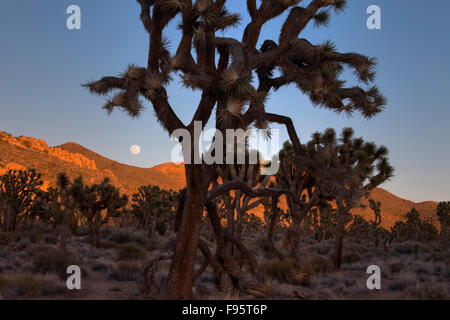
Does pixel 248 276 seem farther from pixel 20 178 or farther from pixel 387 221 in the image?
pixel 387 221

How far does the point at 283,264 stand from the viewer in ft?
46.8

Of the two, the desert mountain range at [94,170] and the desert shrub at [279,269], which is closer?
the desert shrub at [279,269]

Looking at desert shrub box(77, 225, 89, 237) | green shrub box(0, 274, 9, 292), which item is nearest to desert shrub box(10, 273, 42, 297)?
green shrub box(0, 274, 9, 292)

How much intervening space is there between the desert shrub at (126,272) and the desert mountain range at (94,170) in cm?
4224

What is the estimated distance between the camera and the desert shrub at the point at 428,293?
10.2 meters

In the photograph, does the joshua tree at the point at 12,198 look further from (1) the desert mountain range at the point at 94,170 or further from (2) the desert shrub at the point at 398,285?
(1) the desert mountain range at the point at 94,170

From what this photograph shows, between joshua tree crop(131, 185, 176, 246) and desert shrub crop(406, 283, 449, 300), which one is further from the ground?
joshua tree crop(131, 185, 176, 246)

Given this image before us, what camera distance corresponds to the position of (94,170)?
300 ft

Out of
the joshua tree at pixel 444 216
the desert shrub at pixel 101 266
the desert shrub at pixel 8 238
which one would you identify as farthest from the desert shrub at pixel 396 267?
the joshua tree at pixel 444 216

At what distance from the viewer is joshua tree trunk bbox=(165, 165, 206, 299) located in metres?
7.57

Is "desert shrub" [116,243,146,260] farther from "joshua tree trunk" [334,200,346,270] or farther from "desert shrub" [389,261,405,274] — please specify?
"desert shrub" [389,261,405,274]

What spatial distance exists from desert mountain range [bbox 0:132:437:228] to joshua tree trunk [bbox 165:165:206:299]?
153ft

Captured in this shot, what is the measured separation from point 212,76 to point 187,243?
3.87 meters
